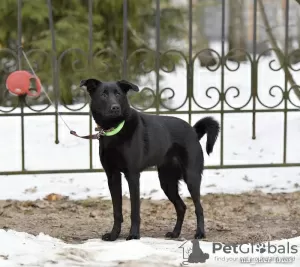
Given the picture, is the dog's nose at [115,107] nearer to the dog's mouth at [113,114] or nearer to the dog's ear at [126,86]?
the dog's mouth at [113,114]

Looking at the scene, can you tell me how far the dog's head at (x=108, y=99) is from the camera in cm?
438

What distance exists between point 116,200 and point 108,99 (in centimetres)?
73

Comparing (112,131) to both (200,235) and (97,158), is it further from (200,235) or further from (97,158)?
(97,158)

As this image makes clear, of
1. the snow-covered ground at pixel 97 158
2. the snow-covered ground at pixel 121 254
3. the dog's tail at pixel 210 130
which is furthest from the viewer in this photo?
the snow-covered ground at pixel 97 158

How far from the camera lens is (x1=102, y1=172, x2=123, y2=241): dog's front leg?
4.70 metres

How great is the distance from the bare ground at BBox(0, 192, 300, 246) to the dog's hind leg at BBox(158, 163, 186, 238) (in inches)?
3.6

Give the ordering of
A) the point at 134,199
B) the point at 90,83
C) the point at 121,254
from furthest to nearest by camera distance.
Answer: the point at 134,199
the point at 90,83
the point at 121,254

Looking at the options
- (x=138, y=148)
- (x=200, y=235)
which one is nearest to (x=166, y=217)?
(x=200, y=235)

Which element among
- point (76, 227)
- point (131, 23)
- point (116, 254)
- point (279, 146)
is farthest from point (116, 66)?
point (116, 254)

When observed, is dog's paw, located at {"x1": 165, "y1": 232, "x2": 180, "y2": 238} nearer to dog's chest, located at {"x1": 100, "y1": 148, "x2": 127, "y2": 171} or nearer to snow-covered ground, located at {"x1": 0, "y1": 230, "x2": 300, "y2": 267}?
snow-covered ground, located at {"x1": 0, "y1": 230, "x2": 300, "y2": 267}

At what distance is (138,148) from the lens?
4.58 metres

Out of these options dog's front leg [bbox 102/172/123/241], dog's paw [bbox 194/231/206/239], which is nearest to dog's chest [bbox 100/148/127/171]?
dog's front leg [bbox 102/172/123/241]

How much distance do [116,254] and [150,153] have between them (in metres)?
0.89

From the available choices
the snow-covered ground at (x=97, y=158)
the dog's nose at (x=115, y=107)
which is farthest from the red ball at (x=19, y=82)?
the dog's nose at (x=115, y=107)
